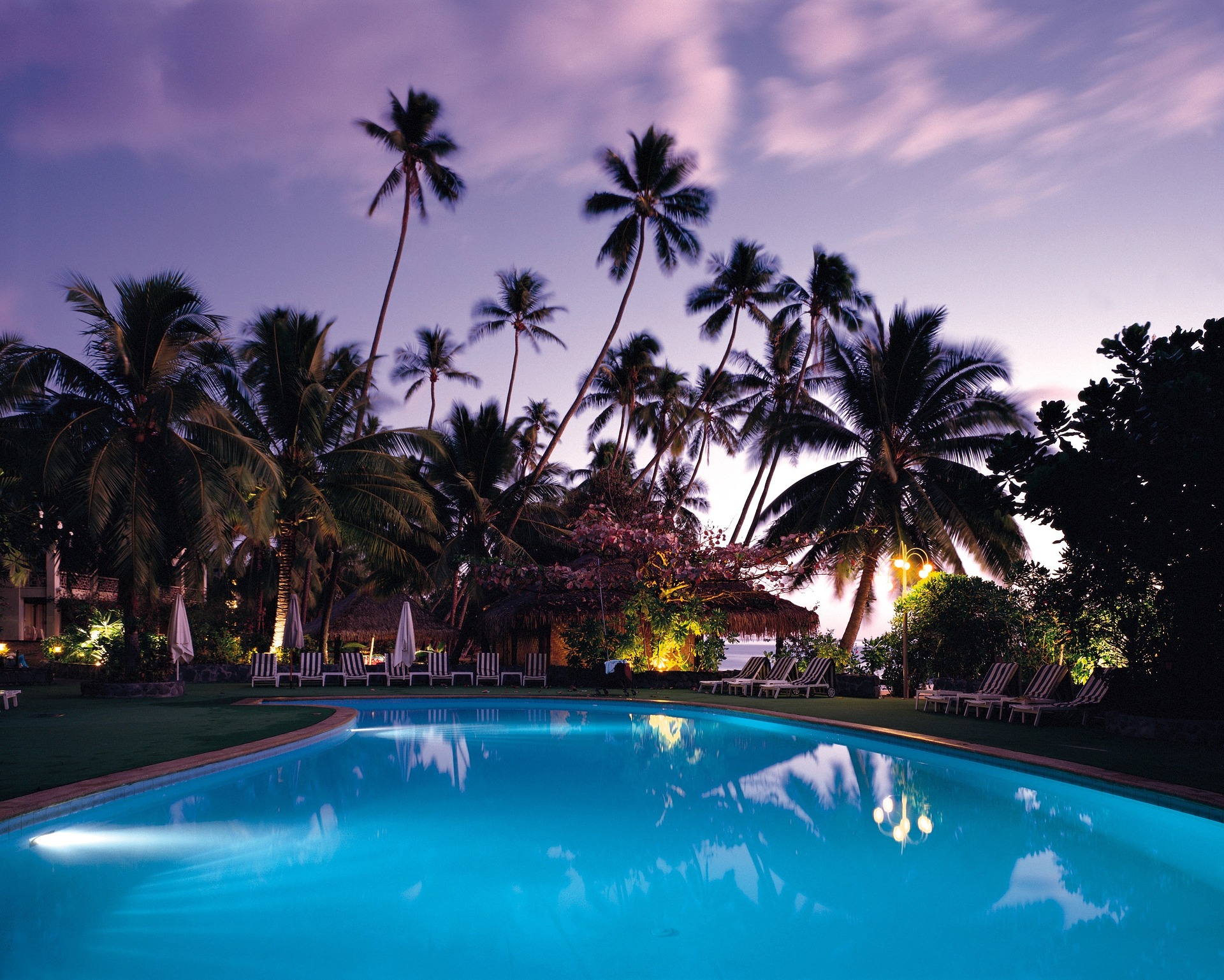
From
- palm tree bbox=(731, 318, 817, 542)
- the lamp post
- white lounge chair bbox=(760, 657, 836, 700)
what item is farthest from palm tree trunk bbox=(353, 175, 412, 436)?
the lamp post

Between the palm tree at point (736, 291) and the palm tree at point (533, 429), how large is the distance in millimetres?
11135

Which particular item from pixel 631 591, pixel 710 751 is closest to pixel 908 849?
pixel 710 751

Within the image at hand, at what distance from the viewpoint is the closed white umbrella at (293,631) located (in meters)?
20.4

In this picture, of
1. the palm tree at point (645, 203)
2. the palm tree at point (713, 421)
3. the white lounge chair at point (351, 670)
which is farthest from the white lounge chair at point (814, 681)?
the palm tree at point (713, 421)

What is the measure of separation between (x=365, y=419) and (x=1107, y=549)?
26226mm

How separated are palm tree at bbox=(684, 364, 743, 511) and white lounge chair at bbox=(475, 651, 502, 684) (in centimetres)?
1273

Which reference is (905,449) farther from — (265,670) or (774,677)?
(265,670)

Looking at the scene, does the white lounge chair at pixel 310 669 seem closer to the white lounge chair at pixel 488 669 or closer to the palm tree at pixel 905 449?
the white lounge chair at pixel 488 669

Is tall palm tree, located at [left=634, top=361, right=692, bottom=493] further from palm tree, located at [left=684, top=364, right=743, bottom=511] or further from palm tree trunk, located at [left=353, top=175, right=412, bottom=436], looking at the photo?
palm tree trunk, located at [left=353, top=175, right=412, bottom=436]

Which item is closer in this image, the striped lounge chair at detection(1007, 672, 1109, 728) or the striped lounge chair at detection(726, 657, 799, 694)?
the striped lounge chair at detection(1007, 672, 1109, 728)

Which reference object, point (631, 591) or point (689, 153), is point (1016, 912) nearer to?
point (631, 591)

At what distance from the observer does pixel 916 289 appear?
833 inches

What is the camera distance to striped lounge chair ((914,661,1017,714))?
44.6 ft

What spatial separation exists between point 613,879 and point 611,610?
1547cm
